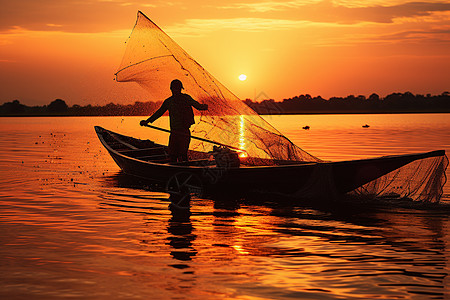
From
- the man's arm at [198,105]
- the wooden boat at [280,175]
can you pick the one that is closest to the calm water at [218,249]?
the wooden boat at [280,175]

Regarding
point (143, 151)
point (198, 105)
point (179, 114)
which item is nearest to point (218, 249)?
point (198, 105)

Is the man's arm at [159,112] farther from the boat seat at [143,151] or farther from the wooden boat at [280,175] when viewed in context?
the boat seat at [143,151]

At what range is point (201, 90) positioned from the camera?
1595 centimetres

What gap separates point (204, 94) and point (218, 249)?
731cm

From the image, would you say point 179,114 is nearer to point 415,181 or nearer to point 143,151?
point 143,151

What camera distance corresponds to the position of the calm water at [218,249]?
728cm

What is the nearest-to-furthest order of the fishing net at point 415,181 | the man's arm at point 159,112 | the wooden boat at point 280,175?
the fishing net at point 415,181 < the wooden boat at point 280,175 < the man's arm at point 159,112

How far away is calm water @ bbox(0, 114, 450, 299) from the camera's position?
23.9 ft

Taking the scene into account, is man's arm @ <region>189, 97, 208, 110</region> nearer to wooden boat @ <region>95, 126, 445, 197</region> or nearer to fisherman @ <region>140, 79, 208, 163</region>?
fisherman @ <region>140, 79, 208, 163</region>

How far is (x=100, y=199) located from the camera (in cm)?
1506

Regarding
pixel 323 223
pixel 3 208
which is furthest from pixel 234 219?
pixel 3 208

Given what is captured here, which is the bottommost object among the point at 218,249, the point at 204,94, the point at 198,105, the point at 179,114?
the point at 218,249

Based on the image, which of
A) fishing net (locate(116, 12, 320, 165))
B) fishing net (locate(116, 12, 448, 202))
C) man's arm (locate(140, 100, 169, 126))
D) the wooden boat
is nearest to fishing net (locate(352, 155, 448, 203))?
the wooden boat

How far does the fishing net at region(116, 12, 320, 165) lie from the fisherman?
43 centimetres
